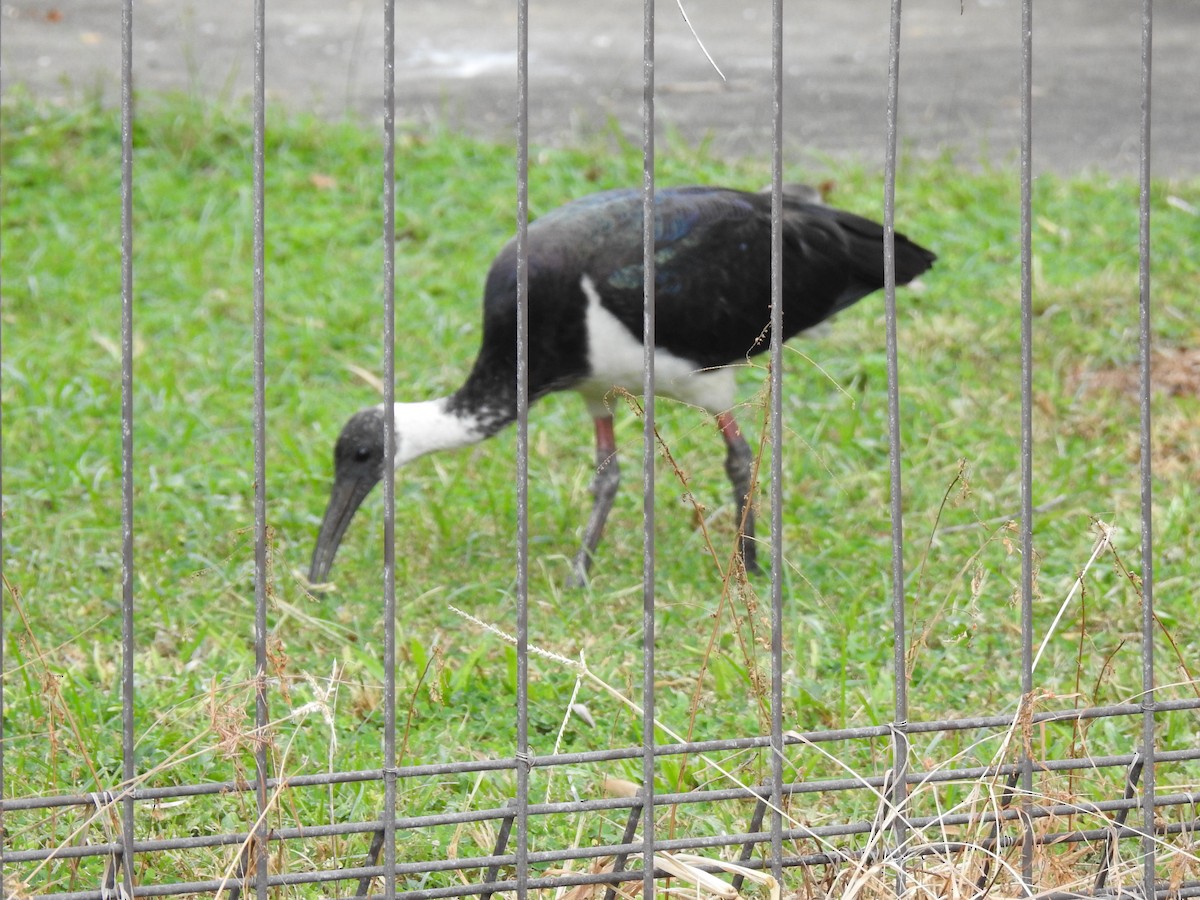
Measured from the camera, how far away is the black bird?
4496 mm

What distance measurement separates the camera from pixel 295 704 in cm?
378

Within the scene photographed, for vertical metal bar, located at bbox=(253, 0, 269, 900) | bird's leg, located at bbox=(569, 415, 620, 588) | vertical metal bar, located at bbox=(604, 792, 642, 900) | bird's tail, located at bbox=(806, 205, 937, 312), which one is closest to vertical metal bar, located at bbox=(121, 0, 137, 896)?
vertical metal bar, located at bbox=(253, 0, 269, 900)

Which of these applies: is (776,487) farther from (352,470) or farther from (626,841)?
(352,470)

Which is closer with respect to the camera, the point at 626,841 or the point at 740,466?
the point at 626,841

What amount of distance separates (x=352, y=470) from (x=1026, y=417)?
2502 mm

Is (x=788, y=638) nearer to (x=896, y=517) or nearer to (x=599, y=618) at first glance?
(x=599, y=618)

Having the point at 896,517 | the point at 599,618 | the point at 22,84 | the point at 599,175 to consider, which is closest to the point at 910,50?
the point at 599,175

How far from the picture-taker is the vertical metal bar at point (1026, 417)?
7.82 feet

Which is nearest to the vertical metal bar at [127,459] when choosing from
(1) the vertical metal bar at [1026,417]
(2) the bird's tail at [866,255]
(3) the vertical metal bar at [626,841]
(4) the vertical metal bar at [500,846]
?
(4) the vertical metal bar at [500,846]

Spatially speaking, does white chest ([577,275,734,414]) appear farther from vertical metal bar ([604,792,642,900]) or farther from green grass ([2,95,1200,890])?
vertical metal bar ([604,792,642,900])

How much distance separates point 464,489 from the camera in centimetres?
506

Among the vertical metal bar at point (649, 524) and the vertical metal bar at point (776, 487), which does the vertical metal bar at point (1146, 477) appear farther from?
the vertical metal bar at point (649, 524)

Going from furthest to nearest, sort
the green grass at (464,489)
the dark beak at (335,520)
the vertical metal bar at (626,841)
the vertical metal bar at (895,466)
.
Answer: the dark beak at (335,520), the green grass at (464,489), the vertical metal bar at (626,841), the vertical metal bar at (895,466)

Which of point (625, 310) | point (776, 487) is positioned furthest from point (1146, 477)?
point (625, 310)
